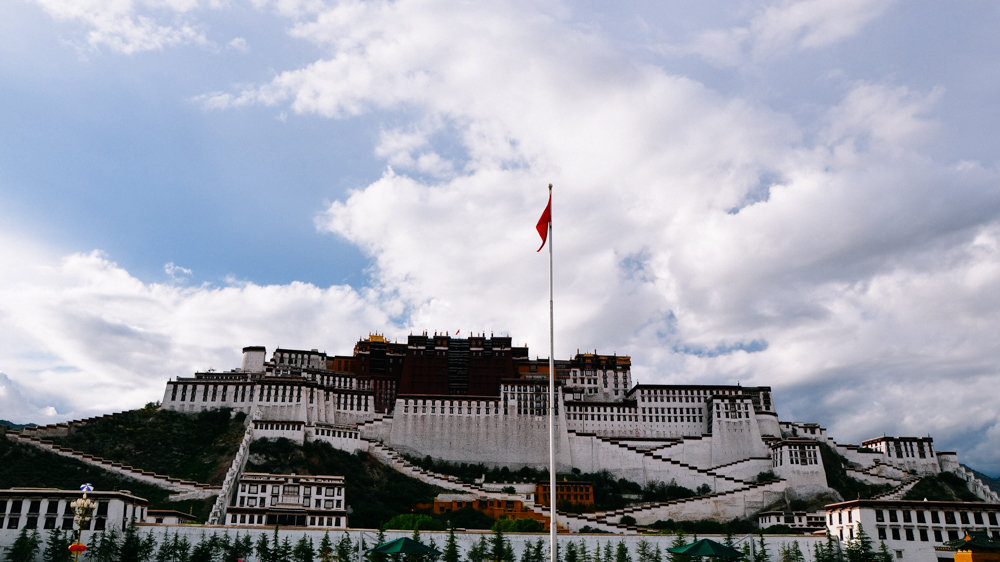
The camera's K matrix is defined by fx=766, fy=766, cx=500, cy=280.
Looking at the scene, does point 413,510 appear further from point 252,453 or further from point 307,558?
point 307,558

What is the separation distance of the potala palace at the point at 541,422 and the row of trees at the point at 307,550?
3216 cm

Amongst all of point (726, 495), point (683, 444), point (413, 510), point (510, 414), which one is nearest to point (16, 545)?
point (413, 510)

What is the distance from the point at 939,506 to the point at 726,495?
30608 mm

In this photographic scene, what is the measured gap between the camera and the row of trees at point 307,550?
53.3 metres

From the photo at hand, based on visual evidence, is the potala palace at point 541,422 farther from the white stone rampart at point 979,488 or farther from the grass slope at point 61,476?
the grass slope at point 61,476

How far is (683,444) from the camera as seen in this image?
104 metres

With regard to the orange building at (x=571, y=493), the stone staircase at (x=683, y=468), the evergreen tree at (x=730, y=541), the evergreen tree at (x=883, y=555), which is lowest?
the evergreen tree at (x=883, y=555)

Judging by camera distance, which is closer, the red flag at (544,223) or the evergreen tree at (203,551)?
the red flag at (544,223)

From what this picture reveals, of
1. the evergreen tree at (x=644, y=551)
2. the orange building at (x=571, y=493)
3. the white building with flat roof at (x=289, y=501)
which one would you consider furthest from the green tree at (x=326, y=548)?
the orange building at (x=571, y=493)

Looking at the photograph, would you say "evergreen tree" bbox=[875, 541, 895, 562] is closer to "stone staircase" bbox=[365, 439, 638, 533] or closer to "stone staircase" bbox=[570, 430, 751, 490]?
"stone staircase" bbox=[365, 439, 638, 533]

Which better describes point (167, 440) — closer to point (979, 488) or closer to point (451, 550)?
point (451, 550)

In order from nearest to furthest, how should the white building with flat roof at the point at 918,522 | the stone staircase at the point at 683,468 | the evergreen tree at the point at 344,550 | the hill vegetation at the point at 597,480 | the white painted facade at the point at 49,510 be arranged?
1. the evergreen tree at the point at 344,550
2. the white painted facade at the point at 49,510
3. the white building with flat roof at the point at 918,522
4. the hill vegetation at the point at 597,480
5. the stone staircase at the point at 683,468

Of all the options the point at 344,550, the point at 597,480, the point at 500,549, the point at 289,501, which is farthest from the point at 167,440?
the point at 597,480

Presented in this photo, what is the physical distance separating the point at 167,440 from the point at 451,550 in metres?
50.1
